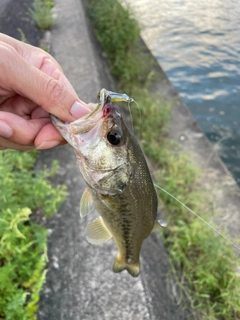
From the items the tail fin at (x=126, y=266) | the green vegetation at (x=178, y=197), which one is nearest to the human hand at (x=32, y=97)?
the green vegetation at (x=178, y=197)

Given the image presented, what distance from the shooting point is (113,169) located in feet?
5.78

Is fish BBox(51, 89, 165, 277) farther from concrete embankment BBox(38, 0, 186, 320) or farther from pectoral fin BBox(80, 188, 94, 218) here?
concrete embankment BBox(38, 0, 186, 320)

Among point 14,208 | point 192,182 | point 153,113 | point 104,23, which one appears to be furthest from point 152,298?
point 104,23

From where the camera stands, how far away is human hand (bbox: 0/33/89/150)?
162 cm

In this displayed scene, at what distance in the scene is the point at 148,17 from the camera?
37.3ft

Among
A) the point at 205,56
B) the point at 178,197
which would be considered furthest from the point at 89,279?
the point at 205,56

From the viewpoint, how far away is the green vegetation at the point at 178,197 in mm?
3465

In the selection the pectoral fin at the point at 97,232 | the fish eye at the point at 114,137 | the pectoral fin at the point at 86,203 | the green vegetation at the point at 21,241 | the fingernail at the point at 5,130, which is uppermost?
the fingernail at the point at 5,130

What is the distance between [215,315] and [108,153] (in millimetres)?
2592

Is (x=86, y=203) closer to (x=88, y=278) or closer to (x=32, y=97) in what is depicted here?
(x=32, y=97)

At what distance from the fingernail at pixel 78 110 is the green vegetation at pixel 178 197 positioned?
29.4 inches

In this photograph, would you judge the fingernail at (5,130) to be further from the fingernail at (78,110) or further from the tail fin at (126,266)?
the tail fin at (126,266)

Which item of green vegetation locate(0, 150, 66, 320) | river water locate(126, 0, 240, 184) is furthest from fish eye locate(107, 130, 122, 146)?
river water locate(126, 0, 240, 184)

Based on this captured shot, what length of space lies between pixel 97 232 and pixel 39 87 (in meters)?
1.10
